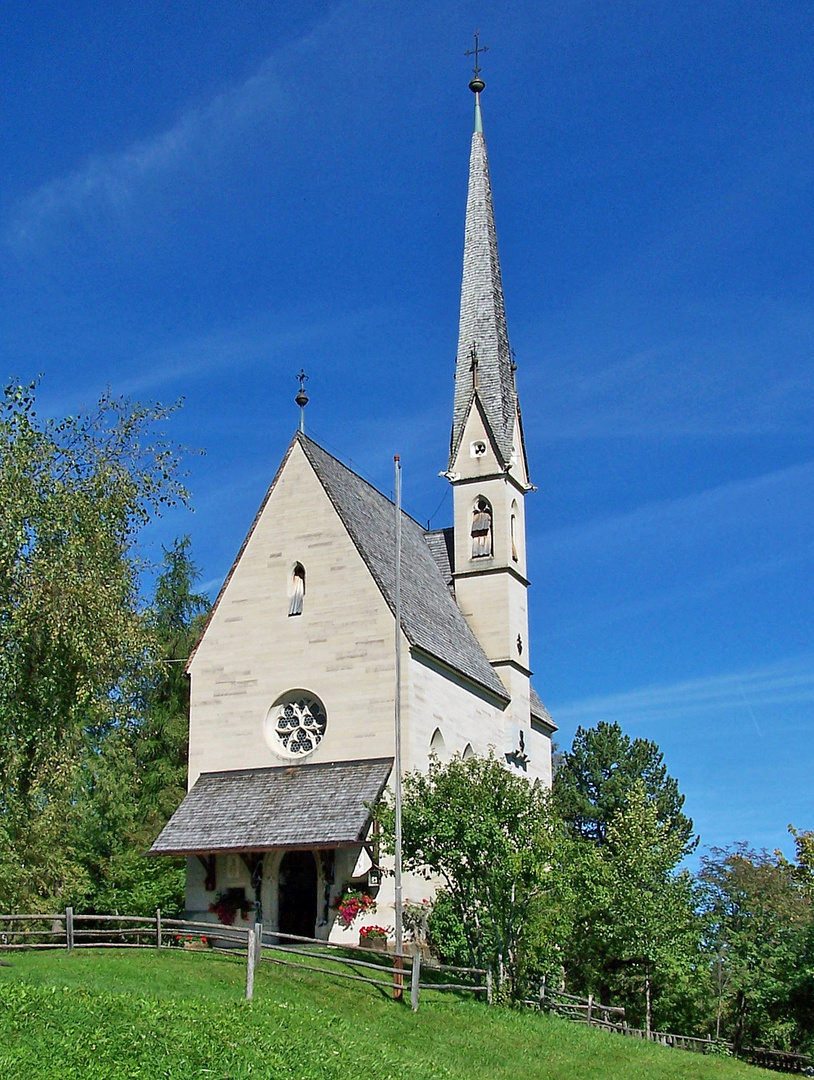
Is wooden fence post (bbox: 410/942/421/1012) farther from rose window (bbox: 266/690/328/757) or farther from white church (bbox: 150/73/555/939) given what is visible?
rose window (bbox: 266/690/328/757)

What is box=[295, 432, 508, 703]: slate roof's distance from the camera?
116 ft

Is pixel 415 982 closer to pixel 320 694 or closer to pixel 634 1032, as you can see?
pixel 320 694

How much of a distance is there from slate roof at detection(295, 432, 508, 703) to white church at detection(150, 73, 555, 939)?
10 cm

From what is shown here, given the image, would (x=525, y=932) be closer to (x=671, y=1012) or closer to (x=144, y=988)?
(x=144, y=988)

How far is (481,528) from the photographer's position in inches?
1734

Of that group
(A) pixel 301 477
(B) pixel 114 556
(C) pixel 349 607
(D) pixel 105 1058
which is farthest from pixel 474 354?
(D) pixel 105 1058

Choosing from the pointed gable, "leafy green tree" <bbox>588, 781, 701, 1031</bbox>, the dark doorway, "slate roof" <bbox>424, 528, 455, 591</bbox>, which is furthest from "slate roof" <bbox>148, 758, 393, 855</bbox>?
"slate roof" <bbox>424, 528, 455, 591</bbox>

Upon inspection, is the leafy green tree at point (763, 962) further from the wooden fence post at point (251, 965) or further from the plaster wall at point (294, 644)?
the wooden fence post at point (251, 965)

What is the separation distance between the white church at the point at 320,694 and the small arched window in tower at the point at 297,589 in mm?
40

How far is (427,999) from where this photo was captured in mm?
25594

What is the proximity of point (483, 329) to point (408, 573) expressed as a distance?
44.2 feet

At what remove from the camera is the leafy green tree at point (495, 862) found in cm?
2739

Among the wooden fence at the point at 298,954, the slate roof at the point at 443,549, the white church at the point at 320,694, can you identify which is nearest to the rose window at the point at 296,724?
the white church at the point at 320,694

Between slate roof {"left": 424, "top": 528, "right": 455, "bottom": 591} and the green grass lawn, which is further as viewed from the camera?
slate roof {"left": 424, "top": 528, "right": 455, "bottom": 591}
